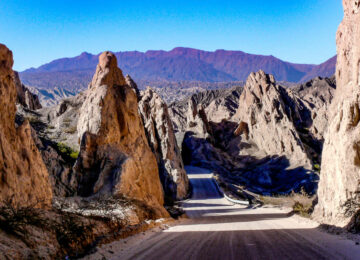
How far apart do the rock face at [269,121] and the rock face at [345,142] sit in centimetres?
4574

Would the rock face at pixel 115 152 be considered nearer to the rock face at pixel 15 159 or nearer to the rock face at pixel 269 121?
the rock face at pixel 15 159

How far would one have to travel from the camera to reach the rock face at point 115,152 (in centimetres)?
1619

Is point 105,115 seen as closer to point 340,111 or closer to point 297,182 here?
point 340,111

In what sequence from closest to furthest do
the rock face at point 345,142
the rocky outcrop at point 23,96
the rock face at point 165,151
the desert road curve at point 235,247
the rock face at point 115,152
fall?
1. the desert road curve at point 235,247
2. the rock face at point 345,142
3. the rock face at point 115,152
4. the rock face at point 165,151
5. the rocky outcrop at point 23,96

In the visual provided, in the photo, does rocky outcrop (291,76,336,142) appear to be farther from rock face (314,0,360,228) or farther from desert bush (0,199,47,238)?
desert bush (0,199,47,238)

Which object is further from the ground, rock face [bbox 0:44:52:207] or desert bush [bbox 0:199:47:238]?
rock face [bbox 0:44:52:207]

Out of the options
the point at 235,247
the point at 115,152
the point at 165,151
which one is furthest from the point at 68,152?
the point at 235,247

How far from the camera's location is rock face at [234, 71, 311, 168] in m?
66.7

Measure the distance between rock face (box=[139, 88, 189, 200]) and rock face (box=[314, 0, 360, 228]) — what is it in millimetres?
21646

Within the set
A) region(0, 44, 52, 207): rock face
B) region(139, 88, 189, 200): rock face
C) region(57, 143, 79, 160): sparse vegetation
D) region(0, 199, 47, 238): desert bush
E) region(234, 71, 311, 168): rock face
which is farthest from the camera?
region(234, 71, 311, 168): rock face

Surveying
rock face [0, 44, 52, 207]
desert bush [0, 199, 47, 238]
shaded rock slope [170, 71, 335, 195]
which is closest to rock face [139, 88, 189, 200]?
shaded rock slope [170, 71, 335, 195]

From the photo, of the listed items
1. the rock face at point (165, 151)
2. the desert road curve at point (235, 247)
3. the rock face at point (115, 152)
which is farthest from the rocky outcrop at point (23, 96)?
the desert road curve at point (235, 247)

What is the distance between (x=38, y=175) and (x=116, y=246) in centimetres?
375

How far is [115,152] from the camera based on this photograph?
1728 centimetres
